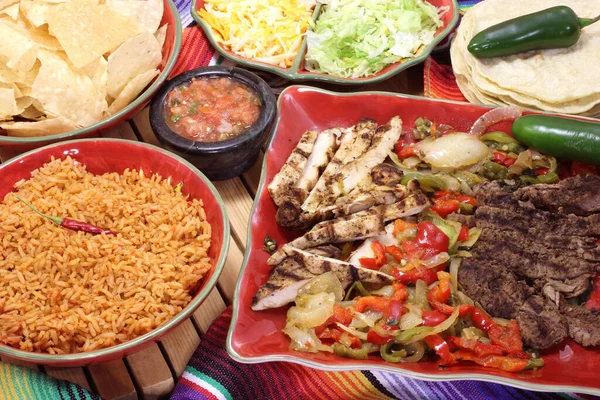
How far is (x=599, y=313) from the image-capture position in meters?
2.53

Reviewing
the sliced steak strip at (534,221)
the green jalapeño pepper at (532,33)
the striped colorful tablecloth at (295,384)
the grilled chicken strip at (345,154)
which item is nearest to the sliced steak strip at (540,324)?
the striped colorful tablecloth at (295,384)

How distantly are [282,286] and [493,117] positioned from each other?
62.5 inches

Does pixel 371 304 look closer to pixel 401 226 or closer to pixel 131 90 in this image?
pixel 401 226

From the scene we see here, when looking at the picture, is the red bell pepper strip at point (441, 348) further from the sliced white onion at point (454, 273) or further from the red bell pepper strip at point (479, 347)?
the sliced white onion at point (454, 273)

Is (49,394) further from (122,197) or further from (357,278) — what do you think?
(357,278)

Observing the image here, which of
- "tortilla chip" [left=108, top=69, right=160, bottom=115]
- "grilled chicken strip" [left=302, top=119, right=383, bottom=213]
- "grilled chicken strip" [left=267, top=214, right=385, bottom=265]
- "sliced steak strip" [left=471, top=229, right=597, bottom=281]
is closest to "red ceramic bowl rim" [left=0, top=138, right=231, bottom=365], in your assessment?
"grilled chicken strip" [left=267, top=214, right=385, bottom=265]

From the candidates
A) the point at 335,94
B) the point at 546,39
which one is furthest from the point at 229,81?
the point at 546,39

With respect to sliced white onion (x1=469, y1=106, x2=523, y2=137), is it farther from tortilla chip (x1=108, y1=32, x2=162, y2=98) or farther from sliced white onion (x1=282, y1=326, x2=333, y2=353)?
tortilla chip (x1=108, y1=32, x2=162, y2=98)

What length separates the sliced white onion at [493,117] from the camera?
3.26 meters

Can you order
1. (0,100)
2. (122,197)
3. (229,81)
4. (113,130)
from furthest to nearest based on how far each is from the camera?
(113,130) < (229,81) < (0,100) < (122,197)

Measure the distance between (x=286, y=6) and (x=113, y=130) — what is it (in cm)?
147

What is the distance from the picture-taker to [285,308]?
2.70 metres

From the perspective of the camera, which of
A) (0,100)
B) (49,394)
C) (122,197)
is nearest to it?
(49,394)

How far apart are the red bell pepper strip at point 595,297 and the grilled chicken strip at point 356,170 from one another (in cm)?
116
